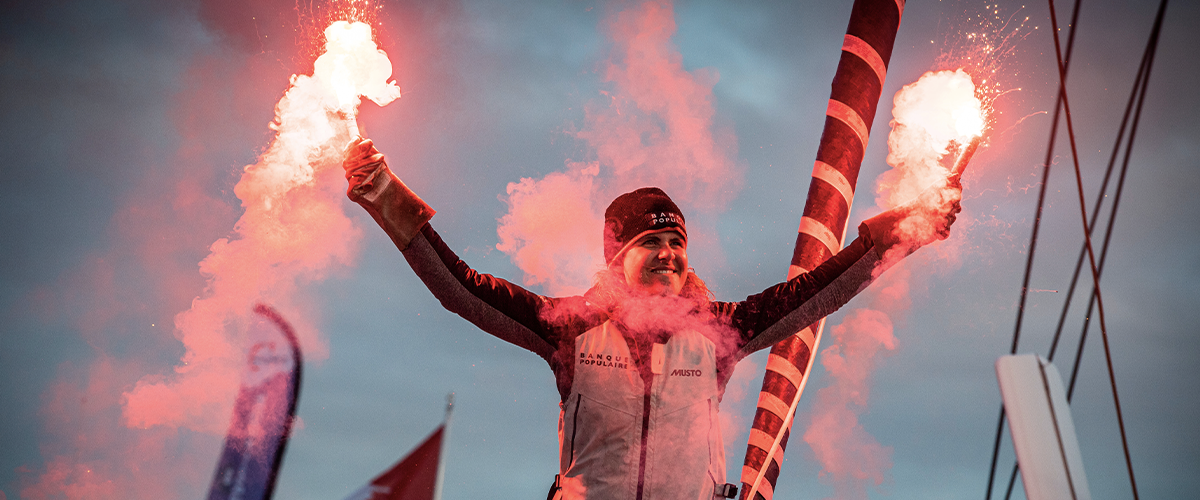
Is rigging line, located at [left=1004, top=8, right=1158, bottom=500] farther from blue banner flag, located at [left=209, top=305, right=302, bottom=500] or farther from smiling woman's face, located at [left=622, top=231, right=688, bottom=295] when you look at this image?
blue banner flag, located at [left=209, top=305, right=302, bottom=500]

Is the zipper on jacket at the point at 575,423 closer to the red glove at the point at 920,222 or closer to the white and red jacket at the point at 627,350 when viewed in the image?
the white and red jacket at the point at 627,350

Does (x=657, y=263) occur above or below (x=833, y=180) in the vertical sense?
below

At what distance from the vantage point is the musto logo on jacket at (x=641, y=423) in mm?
2721

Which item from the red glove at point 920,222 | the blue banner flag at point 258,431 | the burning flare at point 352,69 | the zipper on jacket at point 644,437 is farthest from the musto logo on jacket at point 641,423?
the blue banner flag at point 258,431

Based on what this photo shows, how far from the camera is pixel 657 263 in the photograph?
3201mm

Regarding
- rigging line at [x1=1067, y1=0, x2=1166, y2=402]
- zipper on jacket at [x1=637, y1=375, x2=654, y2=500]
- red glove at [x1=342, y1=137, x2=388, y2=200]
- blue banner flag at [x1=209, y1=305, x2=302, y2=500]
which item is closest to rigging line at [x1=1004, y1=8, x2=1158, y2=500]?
rigging line at [x1=1067, y1=0, x2=1166, y2=402]

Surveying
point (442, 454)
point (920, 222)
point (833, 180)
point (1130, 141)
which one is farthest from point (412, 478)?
point (1130, 141)

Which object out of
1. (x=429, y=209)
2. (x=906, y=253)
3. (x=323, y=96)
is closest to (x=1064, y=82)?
(x=906, y=253)

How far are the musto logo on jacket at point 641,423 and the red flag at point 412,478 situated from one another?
10.8 metres

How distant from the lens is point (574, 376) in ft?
9.77

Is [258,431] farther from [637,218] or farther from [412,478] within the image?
[637,218]

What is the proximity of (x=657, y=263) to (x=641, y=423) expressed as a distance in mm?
A: 814

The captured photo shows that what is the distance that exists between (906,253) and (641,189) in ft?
4.48

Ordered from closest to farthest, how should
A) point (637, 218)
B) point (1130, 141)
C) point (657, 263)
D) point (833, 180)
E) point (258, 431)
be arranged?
point (1130, 141) < point (657, 263) < point (637, 218) < point (833, 180) < point (258, 431)
